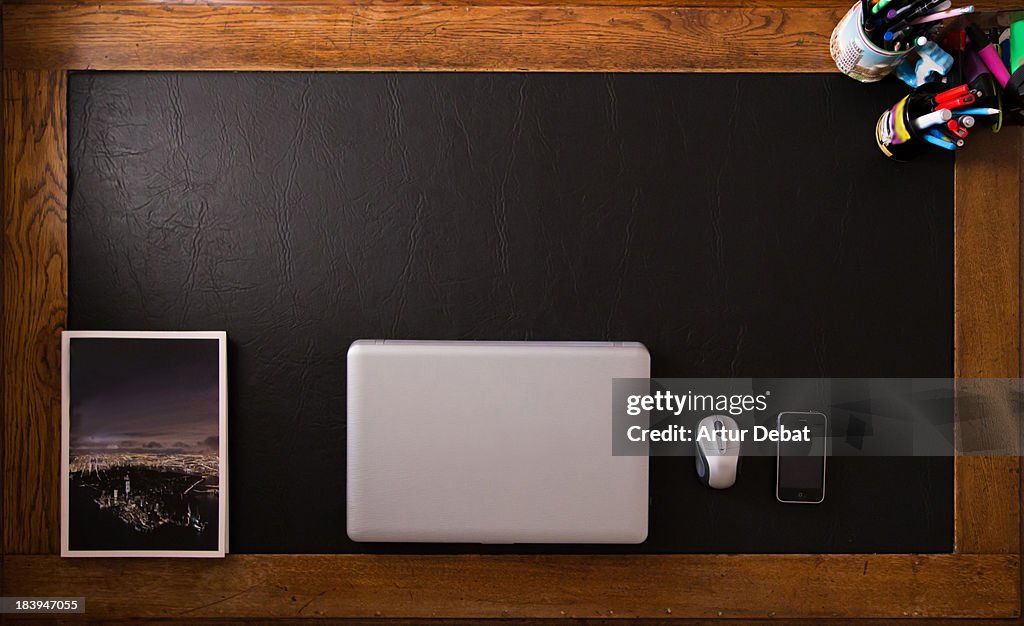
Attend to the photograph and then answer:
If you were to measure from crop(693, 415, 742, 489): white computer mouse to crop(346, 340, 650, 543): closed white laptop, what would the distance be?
0.37ft

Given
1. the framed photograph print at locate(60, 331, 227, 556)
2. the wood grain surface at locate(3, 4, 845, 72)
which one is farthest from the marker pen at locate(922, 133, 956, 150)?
the framed photograph print at locate(60, 331, 227, 556)

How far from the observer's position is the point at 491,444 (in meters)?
1.22

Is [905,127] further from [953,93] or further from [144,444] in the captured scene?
[144,444]

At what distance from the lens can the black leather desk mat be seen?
127cm

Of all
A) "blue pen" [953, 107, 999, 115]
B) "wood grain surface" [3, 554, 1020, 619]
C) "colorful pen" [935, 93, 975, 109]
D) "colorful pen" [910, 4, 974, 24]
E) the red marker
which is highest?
"colorful pen" [910, 4, 974, 24]

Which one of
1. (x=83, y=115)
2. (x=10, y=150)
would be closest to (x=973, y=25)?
(x=83, y=115)

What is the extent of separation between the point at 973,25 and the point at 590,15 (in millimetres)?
692

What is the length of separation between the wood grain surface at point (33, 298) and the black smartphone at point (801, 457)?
1.40 meters

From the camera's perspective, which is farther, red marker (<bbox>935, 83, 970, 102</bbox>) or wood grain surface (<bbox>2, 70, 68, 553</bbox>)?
wood grain surface (<bbox>2, 70, 68, 553</bbox>)

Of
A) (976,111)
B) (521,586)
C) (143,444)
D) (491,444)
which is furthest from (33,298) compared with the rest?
(976,111)

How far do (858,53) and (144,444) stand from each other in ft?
4.96

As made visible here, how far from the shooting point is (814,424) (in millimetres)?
1266

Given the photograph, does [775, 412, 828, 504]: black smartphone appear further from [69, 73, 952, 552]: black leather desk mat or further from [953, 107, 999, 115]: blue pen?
[953, 107, 999, 115]: blue pen

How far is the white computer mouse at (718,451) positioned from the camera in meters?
1.21
